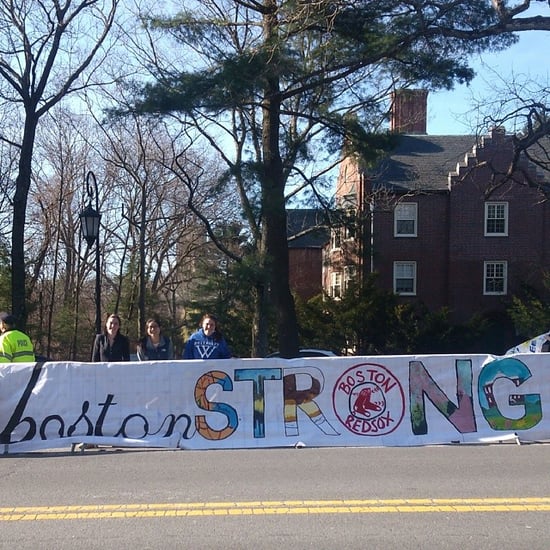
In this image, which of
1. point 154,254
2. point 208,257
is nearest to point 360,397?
point 208,257

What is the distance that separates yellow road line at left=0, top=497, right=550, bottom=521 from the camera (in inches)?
256

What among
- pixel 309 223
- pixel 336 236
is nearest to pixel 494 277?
pixel 309 223

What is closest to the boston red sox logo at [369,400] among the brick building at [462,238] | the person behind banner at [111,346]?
the person behind banner at [111,346]

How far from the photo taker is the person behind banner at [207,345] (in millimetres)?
11141

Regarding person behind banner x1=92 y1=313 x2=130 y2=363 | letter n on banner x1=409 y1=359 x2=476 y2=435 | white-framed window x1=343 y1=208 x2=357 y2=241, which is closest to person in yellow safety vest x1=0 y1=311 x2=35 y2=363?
person behind banner x1=92 y1=313 x2=130 y2=363

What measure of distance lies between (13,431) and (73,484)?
8.54 feet

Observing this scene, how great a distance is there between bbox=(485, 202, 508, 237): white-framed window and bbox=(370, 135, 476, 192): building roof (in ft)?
7.04

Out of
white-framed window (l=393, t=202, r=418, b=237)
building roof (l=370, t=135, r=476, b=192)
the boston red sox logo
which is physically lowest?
the boston red sox logo

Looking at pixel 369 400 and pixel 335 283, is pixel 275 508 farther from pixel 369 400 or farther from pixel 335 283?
pixel 335 283

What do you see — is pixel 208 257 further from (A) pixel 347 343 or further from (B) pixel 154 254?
(A) pixel 347 343

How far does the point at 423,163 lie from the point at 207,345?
25.9 metres

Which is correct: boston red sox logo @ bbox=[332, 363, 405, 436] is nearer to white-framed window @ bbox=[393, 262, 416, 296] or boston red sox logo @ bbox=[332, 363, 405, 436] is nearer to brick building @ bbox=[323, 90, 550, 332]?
brick building @ bbox=[323, 90, 550, 332]

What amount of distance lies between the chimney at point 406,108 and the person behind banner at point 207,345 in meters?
12.6

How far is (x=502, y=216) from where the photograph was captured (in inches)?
1294
